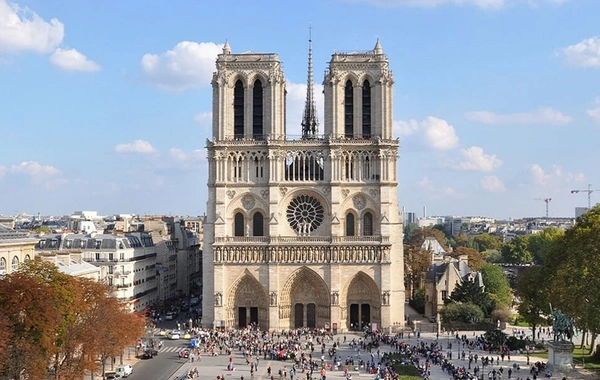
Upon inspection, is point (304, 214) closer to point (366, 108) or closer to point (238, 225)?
point (238, 225)

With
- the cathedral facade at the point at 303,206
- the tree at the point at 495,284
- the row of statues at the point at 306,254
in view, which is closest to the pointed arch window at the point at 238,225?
the cathedral facade at the point at 303,206

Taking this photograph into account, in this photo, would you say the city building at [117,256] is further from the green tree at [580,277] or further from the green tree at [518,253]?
the green tree at [518,253]

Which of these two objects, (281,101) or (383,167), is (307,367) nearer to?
(383,167)

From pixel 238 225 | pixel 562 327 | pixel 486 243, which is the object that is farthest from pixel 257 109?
pixel 486 243

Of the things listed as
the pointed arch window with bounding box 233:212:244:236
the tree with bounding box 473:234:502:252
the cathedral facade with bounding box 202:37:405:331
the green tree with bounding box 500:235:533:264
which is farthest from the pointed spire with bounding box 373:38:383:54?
the tree with bounding box 473:234:502:252

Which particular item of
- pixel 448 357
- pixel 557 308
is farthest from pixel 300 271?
pixel 557 308

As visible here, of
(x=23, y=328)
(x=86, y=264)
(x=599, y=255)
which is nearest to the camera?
(x=23, y=328)
